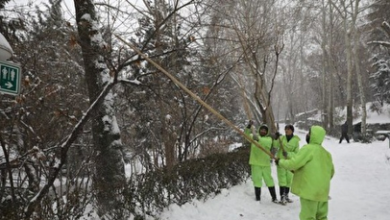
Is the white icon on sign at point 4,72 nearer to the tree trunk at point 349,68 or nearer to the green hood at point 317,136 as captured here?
the green hood at point 317,136

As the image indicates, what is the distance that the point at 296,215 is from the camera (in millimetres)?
6297

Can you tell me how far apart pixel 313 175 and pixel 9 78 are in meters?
4.03

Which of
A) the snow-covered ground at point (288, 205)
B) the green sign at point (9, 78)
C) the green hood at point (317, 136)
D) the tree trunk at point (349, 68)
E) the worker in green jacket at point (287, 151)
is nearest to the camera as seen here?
the green sign at point (9, 78)

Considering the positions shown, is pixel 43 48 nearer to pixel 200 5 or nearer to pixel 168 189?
pixel 200 5

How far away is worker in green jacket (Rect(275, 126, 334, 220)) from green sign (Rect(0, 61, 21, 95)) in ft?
11.8

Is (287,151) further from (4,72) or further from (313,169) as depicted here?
(4,72)

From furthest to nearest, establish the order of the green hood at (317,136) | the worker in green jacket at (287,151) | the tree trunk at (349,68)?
1. the tree trunk at (349,68)
2. the worker in green jacket at (287,151)
3. the green hood at (317,136)

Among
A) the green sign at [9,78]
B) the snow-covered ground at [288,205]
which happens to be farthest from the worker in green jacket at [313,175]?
the green sign at [9,78]

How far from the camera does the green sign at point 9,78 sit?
11.6 feet

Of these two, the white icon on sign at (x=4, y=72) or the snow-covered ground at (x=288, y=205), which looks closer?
the white icon on sign at (x=4, y=72)

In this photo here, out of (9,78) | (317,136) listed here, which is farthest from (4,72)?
(317,136)

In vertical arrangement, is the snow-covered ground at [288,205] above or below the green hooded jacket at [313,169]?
below

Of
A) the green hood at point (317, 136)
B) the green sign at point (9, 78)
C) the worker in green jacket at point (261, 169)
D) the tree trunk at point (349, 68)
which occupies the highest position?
the tree trunk at point (349, 68)

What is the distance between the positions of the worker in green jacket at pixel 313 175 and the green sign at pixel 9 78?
11.8 feet
